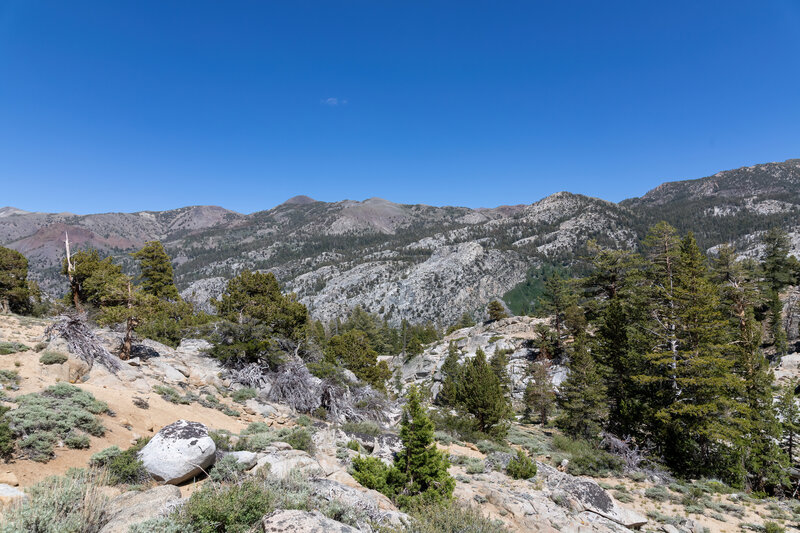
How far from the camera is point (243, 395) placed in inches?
677

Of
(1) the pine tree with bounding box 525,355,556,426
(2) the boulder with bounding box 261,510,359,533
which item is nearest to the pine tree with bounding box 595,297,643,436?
(1) the pine tree with bounding box 525,355,556,426

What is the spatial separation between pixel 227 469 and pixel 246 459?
2.83ft

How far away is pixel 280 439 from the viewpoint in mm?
11844

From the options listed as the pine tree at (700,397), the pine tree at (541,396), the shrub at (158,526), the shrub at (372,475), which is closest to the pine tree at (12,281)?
the shrub at (372,475)

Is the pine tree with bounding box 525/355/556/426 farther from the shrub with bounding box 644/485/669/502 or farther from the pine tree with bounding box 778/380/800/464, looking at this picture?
the shrub with bounding box 644/485/669/502

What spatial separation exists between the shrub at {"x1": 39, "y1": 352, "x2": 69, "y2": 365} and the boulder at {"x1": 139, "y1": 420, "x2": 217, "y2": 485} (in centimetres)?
806

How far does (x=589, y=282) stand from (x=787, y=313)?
26779 millimetres

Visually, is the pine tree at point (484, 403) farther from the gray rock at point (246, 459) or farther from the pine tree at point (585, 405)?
the gray rock at point (246, 459)

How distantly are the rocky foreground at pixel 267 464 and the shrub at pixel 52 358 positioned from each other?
0.46ft

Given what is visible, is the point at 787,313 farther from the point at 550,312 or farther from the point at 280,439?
the point at 280,439

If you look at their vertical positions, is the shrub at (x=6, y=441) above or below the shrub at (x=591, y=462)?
above

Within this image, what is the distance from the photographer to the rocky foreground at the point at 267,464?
6.67 m

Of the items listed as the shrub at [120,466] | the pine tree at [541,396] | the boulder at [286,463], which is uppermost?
the shrub at [120,466]

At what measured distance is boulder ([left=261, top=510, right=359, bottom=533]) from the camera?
4832mm
